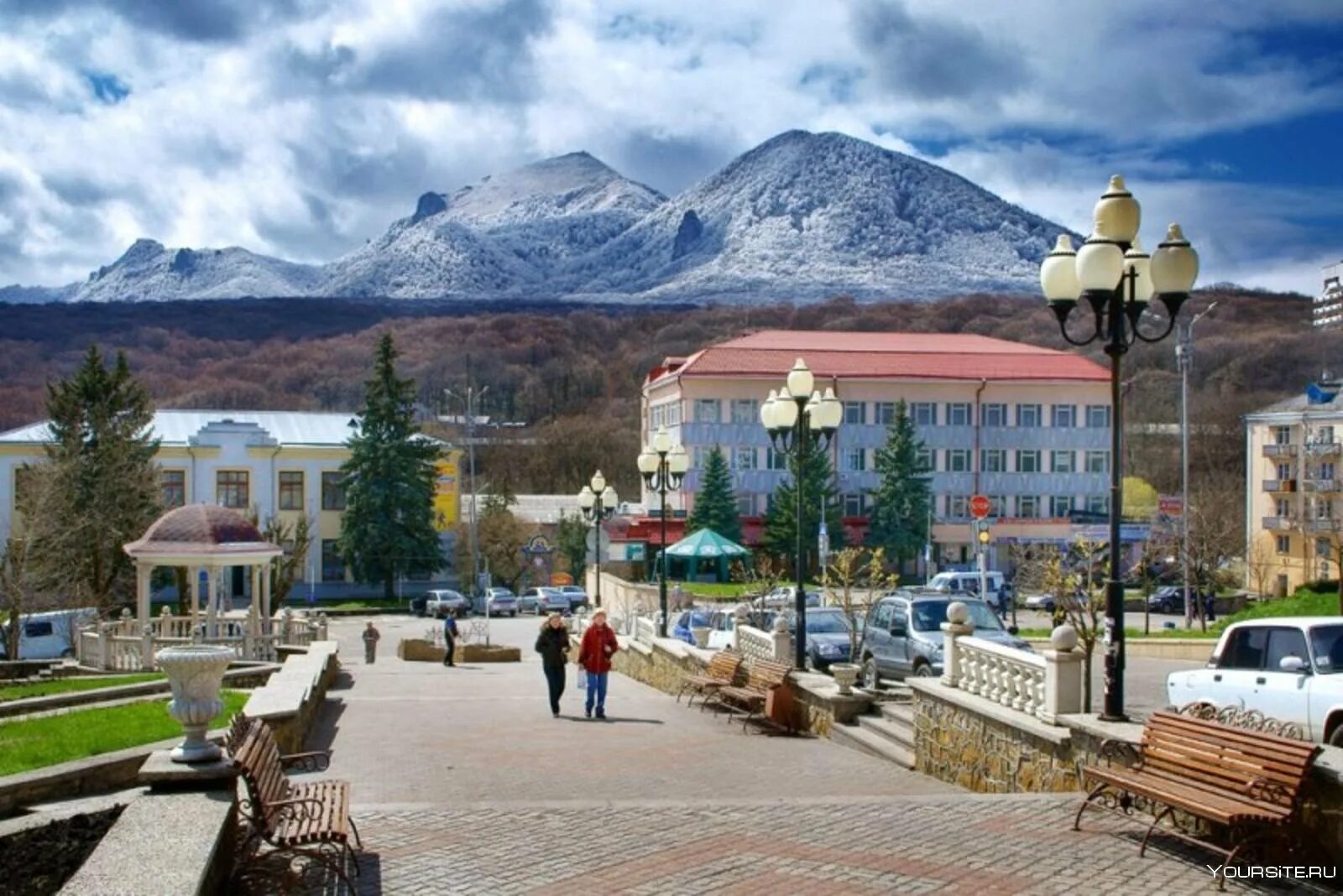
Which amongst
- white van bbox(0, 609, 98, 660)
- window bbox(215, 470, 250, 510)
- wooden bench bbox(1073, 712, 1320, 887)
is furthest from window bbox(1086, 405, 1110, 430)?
wooden bench bbox(1073, 712, 1320, 887)

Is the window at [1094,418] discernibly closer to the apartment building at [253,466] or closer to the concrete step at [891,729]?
the apartment building at [253,466]

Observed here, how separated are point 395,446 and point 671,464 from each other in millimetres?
37715

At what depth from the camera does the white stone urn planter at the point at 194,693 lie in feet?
26.5

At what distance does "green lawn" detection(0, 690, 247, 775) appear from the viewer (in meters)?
12.1

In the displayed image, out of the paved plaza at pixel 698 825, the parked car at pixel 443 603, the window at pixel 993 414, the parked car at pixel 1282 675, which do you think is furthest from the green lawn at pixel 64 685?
the window at pixel 993 414

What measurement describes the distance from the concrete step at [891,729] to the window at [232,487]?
182ft

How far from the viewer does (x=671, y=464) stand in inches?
1236

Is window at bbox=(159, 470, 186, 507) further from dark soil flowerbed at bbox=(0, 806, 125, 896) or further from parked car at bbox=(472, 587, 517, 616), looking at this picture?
dark soil flowerbed at bbox=(0, 806, 125, 896)

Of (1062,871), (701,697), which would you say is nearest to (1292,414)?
(701,697)

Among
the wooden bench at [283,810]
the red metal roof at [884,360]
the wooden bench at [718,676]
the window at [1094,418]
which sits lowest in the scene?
the wooden bench at [718,676]

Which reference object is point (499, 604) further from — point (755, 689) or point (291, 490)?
point (755, 689)

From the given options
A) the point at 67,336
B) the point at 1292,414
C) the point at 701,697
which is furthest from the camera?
the point at 67,336

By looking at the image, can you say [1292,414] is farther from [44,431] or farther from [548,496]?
[44,431]

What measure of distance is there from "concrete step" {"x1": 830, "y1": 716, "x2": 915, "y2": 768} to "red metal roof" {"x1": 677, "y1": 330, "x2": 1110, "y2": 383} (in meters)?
56.7
